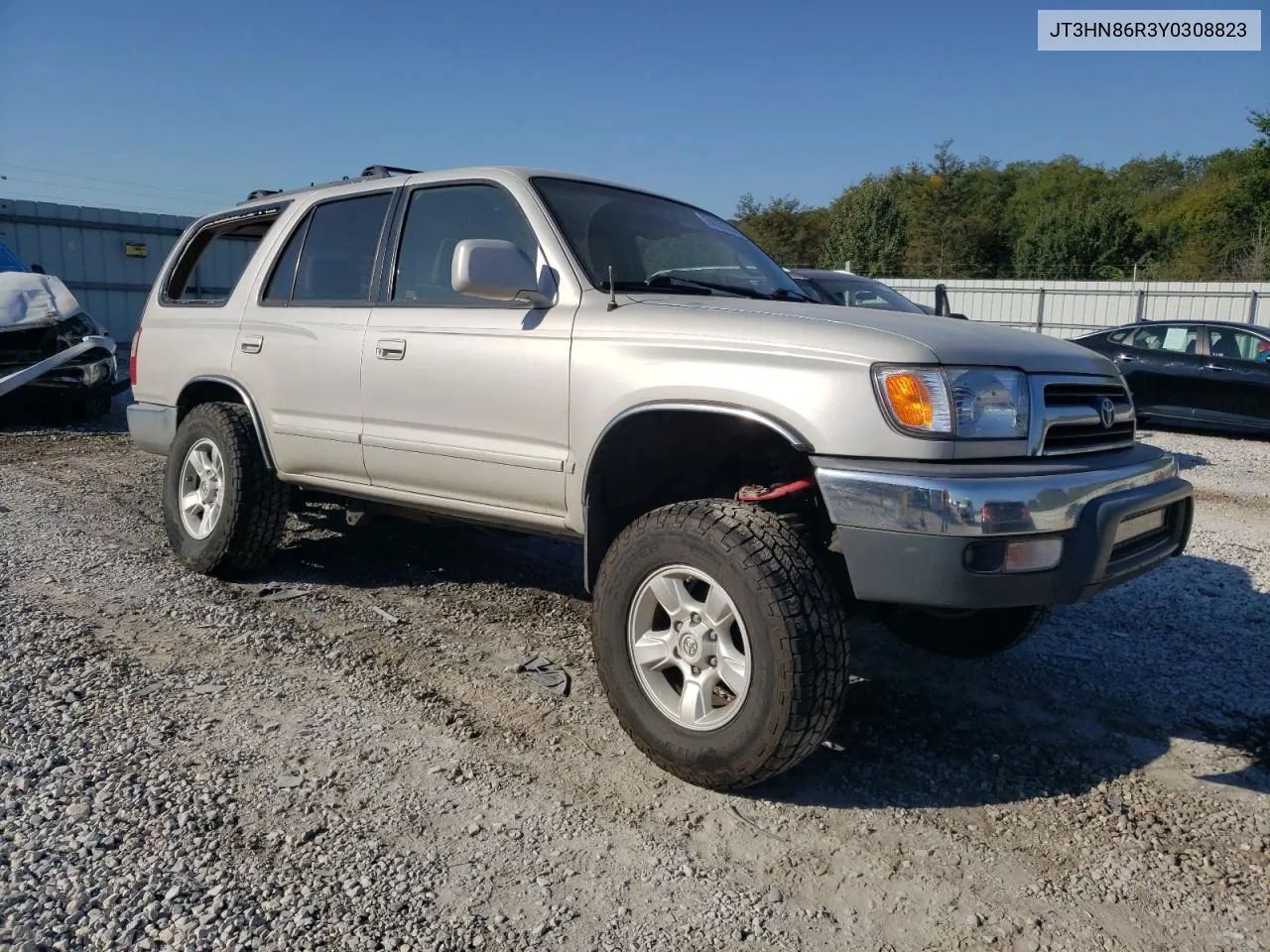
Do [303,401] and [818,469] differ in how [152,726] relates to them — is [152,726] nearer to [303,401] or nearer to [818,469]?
[303,401]

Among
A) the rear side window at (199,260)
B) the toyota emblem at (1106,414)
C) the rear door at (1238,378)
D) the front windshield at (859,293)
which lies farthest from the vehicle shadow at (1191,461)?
the rear side window at (199,260)

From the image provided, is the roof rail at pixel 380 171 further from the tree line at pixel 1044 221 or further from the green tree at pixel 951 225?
the green tree at pixel 951 225

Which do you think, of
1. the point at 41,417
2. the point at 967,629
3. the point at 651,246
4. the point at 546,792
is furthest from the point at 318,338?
the point at 41,417

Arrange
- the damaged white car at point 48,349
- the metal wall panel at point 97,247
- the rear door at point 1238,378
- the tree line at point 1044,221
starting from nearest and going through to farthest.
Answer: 1. the damaged white car at point 48,349
2. the rear door at point 1238,378
3. the metal wall panel at point 97,247
4. the tree line at point 1044,221

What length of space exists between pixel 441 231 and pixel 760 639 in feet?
7.40

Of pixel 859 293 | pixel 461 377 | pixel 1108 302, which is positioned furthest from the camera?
pixel 1108 302

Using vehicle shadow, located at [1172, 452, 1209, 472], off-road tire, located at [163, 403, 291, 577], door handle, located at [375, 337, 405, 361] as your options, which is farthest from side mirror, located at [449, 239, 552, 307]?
vehicle shadow, located at [1172, 452, 1209, 472]

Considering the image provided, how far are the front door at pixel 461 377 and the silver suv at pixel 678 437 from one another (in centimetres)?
1

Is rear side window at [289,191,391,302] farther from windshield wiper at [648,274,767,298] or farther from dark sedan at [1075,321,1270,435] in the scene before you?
dark sedan at [1075,321,1270,435]

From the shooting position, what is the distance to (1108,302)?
898 inches

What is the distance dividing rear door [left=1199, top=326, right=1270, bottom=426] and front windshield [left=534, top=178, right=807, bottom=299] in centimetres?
835

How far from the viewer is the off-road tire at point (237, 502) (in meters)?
4.40

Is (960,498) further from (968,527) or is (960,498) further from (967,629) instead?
(967,629)

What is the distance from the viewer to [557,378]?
3227mm
